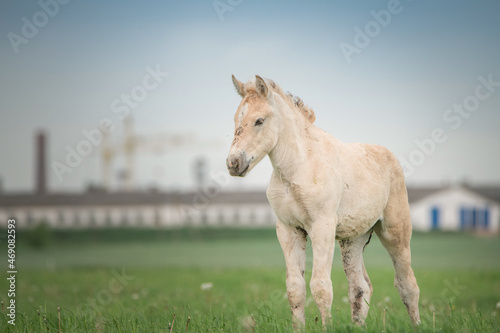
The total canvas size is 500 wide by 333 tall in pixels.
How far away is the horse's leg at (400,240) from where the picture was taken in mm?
7121

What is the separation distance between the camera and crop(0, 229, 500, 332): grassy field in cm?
654

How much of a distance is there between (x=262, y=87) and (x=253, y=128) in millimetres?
456

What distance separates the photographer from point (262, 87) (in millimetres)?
5801

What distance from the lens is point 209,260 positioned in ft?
91.9

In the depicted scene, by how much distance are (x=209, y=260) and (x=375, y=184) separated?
22.0 metres

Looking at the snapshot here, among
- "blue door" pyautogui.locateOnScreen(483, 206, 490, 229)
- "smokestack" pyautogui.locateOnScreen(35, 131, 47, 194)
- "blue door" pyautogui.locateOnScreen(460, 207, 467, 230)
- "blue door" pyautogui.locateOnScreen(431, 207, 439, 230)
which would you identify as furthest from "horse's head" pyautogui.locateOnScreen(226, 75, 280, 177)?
"smokestack" pyautogui.locateOnScreen(35, 131, 47, 194)

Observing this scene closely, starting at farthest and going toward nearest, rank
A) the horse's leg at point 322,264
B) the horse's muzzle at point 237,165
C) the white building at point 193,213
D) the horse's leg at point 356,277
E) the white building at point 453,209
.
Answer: the white building at point 193,213, the white building at point 453,209, the horse's leg at point 356,277, the horse's leg at point 322,264, the horse's muzzle at point 237,165

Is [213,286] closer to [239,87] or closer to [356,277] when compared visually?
[356,277]

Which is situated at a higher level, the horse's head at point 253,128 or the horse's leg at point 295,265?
the horse's head at point 253,128

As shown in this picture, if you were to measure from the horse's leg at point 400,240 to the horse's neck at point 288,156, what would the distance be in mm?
1717

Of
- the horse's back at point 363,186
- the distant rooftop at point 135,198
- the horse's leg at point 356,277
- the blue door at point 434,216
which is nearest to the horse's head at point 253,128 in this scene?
the horse's back at point 363,186

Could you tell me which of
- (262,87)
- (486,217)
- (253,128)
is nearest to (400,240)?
(253,128)

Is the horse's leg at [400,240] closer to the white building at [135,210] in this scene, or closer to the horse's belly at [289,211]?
the horse's belly at [289,211]

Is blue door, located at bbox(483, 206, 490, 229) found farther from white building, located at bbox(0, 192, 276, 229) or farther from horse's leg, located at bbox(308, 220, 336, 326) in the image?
horse's leg, located at bbox(308, 220, 336, 326)
